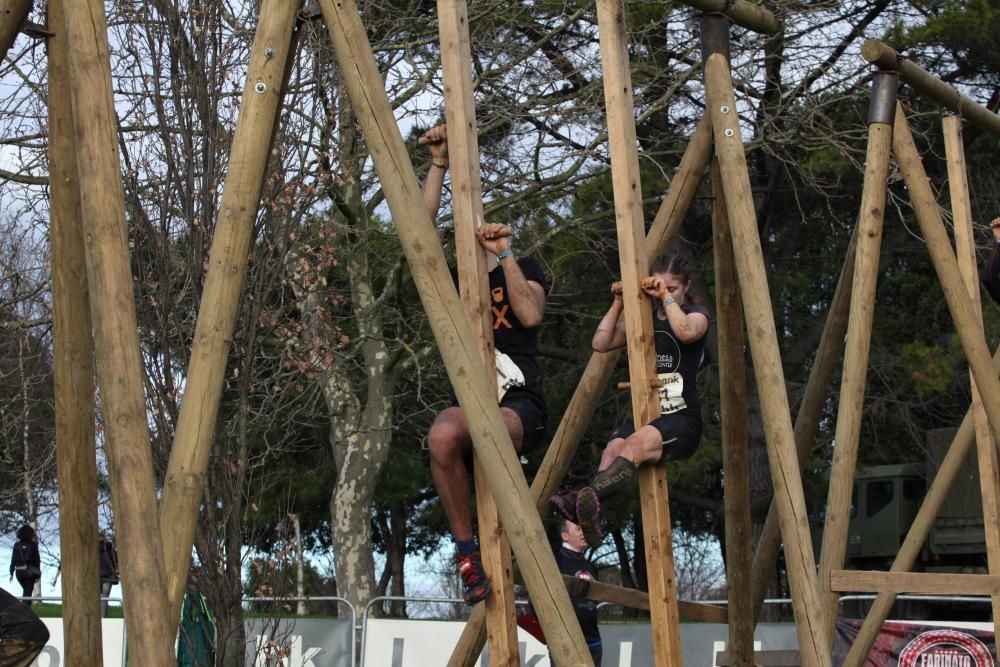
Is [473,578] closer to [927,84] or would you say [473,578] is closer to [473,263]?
[473,263]

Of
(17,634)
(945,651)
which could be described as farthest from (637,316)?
(945,651)

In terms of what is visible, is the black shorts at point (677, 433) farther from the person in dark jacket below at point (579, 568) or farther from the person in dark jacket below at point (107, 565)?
the person in dark jacket below at point (107, 565)

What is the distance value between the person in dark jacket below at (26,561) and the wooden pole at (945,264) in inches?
640

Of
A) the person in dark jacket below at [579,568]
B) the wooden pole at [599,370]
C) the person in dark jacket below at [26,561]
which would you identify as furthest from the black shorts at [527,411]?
the person in dark jacket below at [26,561]

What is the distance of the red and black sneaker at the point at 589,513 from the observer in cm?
496

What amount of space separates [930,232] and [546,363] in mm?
13698

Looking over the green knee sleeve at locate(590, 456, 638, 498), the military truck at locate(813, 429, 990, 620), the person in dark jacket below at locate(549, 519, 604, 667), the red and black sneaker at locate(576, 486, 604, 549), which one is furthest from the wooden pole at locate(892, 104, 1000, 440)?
the military truck at locate(813, 429, 990, 620)

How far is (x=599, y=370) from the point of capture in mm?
5781

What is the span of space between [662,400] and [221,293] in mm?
1908

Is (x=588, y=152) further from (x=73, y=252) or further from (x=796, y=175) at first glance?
(x=73, y=252)

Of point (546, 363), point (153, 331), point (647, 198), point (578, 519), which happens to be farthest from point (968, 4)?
point (578, 519)

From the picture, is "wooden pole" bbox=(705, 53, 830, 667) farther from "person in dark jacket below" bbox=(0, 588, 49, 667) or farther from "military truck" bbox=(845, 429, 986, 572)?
"military truck" bbox=(845, 429, 986, 572)

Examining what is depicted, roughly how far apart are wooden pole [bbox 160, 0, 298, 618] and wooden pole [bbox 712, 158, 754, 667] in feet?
7.59

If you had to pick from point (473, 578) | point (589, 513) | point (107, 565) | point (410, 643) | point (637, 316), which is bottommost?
point (473, 578)
